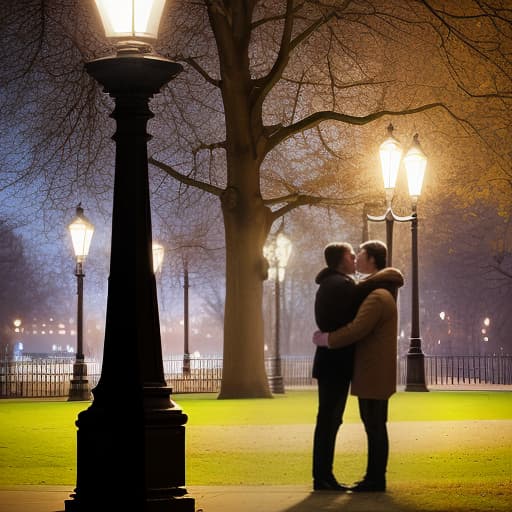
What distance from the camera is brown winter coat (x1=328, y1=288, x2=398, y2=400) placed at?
970cm

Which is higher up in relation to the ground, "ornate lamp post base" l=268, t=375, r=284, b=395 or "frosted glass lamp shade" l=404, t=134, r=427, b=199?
"frosted glass lamp shade" l=404, t=134, r=427, b=199

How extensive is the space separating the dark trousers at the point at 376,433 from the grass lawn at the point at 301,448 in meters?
0.29

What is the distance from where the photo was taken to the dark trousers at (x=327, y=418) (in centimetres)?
992

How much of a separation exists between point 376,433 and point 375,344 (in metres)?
0.73

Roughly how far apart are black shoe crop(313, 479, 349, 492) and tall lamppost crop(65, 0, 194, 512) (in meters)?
1.80

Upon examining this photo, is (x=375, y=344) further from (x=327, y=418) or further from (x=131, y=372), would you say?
(x=131, y=372)

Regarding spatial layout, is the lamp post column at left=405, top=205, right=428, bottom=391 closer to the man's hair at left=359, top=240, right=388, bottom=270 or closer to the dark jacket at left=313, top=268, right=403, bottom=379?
the man's hair at left=359, top=240, right=388, bottom=270

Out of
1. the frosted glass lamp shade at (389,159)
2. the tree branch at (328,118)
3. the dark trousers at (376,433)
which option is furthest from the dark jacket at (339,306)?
the tree branch at (328,118)

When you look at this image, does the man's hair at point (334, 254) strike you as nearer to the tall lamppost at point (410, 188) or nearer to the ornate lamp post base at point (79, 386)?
the tall lamppost at point (410, 188)

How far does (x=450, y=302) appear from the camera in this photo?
64.9m

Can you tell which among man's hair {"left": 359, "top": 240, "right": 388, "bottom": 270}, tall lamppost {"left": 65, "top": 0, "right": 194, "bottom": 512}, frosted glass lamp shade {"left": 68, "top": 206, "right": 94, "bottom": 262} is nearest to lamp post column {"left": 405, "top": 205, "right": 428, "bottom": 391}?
frosted glass lamp shade {"left": 68, "top": 206, "right": 94, "bottom": 262}

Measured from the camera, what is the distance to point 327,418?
32.7 feet

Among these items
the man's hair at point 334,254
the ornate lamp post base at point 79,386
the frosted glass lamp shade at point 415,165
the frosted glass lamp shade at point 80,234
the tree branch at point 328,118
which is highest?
the tree branch at point 328,118

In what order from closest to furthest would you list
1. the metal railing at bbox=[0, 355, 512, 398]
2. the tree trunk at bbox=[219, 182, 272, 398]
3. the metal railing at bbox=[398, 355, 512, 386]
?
the tree trunk at bbox=[219, 182, 272, 398]
the metal railing at bbox=[0, 355, 512, 398]
the metal railing at bbox=[398, 355, 512, 386]
